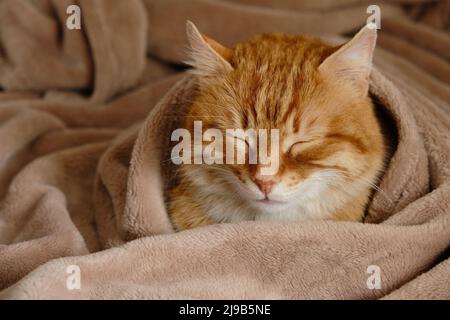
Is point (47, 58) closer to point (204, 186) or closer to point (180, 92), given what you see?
point (180, 92)

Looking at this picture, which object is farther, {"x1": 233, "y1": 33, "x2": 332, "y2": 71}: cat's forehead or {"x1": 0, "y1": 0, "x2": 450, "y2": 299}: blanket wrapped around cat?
{"x1": 233, "y1": 33, "x2": 332, "y2": 71}: cat's forehead

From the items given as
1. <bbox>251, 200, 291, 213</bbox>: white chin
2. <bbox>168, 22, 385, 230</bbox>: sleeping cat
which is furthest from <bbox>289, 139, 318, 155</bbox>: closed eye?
<bbox>251, 200, 291, 213</bbox>: white chin

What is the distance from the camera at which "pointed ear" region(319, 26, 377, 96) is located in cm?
111

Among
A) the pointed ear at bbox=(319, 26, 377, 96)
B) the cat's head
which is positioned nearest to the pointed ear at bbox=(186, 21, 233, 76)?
the cat's head

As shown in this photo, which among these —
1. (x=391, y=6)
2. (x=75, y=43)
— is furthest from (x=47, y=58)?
(x=391, y=6)

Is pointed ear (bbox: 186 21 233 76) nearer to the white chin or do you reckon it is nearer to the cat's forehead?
the cat's forehead

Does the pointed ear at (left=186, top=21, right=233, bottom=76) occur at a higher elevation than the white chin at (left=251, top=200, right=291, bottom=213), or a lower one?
higher

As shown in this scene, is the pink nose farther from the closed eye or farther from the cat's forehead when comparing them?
the cat's forehead

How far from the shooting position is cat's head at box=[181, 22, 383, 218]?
1119 mm

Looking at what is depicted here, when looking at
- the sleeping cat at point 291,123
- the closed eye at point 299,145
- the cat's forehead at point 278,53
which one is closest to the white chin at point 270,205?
the sleeping cat at point 291,123

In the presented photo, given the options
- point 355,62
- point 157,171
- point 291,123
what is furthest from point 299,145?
point 157,171

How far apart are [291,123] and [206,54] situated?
25 centimetres

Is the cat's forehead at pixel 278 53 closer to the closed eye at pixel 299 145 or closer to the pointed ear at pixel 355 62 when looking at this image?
the pointed ear at pixel 355 62

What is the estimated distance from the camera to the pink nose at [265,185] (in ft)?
3.55
